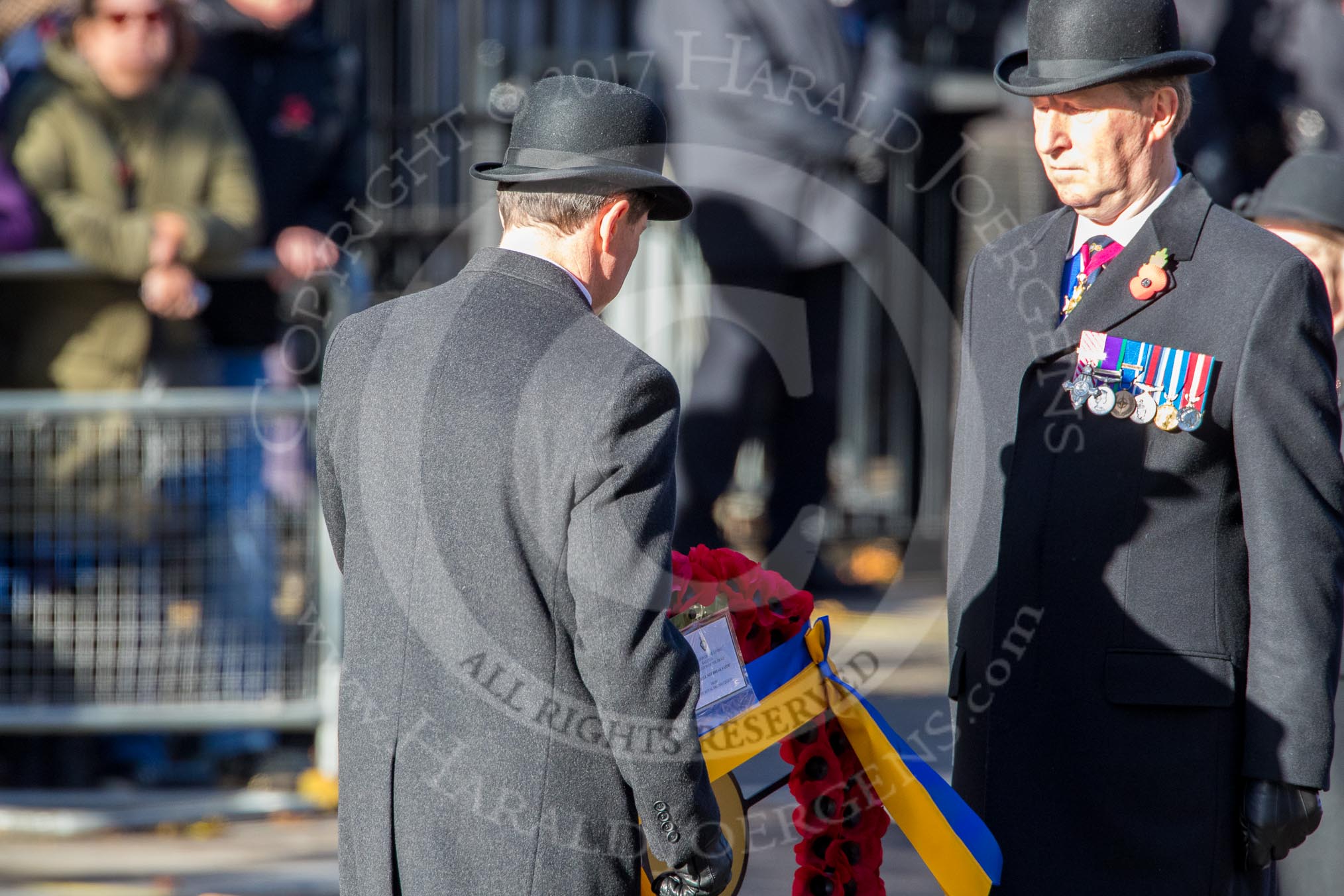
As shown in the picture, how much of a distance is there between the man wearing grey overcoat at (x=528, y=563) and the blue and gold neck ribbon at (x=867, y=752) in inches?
11.4

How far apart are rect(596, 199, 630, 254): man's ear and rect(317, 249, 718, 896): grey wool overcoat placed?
8cm

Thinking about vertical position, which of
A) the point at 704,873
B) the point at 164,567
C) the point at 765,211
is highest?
the point at 765,211

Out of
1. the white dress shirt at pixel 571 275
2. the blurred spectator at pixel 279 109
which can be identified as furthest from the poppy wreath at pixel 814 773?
the blurred spectator at pixel 279 109

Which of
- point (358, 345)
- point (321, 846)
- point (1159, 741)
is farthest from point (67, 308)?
point (1159, 741)

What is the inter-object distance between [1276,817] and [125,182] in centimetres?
409

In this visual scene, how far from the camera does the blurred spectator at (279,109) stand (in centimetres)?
573

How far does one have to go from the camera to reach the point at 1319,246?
3.53 metres

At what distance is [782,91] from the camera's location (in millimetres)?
5875

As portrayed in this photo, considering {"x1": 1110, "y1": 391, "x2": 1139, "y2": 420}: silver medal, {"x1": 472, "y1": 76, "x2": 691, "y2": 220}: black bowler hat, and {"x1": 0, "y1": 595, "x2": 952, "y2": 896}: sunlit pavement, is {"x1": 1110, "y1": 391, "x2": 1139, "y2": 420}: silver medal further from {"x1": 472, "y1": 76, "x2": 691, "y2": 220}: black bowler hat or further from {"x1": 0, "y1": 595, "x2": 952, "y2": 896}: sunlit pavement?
{"x1": 0, "y1": 595, "x2": 952, "y2": 896}: sunlit pavement

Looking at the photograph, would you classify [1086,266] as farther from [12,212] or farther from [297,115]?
[12,212]

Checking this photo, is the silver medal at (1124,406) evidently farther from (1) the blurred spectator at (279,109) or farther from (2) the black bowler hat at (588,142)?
(1) the blurred spectator at (279,109)

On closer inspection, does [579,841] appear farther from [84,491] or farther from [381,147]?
[381,147]

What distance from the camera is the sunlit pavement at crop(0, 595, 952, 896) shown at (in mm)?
4363

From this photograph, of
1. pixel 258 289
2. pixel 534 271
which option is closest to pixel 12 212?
pixel 258 289
